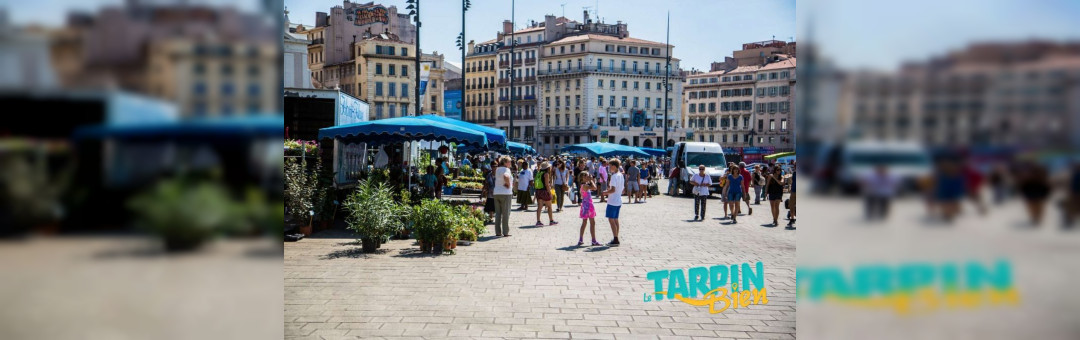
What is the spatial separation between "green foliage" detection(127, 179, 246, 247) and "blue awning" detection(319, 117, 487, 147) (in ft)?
37.2

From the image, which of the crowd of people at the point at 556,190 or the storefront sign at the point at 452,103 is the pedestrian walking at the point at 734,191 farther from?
the storefront sign at the point at 452,103

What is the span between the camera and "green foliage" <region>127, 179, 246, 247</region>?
1834 mm

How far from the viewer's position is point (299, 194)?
11930mm

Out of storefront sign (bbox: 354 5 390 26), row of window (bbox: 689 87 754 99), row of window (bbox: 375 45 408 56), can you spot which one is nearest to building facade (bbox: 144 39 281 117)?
row of window (bbox: 689 87 754 99)

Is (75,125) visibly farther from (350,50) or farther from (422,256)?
(350,50)

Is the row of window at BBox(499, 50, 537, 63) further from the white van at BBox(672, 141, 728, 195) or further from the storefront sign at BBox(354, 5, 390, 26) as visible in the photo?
the white van at BBox(672, 141, 728, 195)

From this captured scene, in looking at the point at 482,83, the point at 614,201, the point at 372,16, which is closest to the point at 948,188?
the point at 614,201

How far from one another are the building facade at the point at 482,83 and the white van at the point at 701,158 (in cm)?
8428

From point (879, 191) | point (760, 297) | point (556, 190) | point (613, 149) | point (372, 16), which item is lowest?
point (760, 297)

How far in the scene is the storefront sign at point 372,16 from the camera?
86.2 m

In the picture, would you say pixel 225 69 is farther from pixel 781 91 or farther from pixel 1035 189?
pixel 1035 189

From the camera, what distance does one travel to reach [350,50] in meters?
85.3

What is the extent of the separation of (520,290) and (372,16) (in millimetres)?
86155

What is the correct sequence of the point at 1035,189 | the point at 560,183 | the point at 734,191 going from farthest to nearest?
the point at 560,183 < the point at 734,191 < the point at 1035,189
